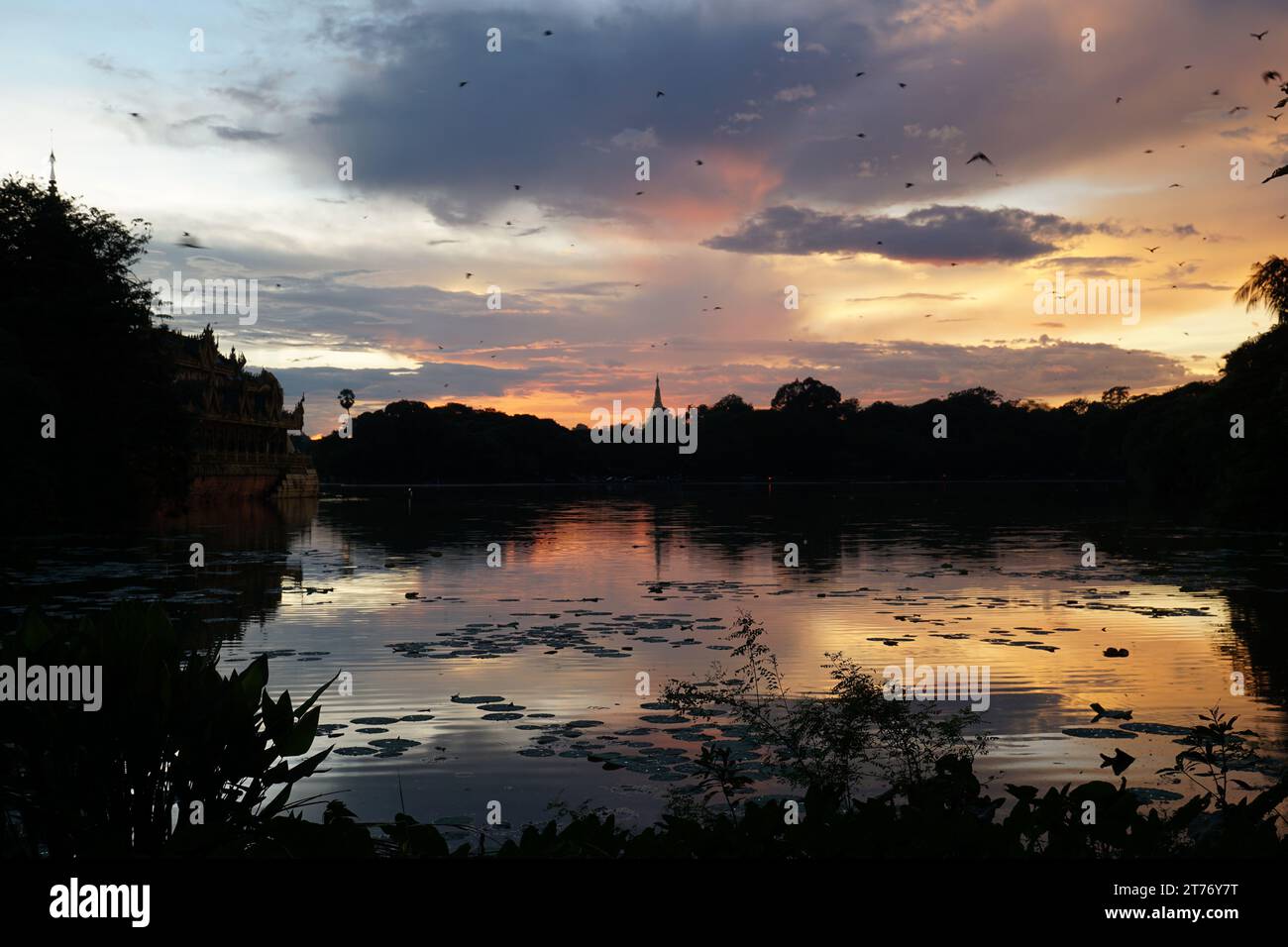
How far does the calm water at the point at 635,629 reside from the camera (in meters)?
9.67

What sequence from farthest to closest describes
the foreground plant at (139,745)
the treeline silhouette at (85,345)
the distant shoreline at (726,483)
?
the distant shoreline at (726,483) → the treeline silhouette at (85,345) → the foreground plant at (139,745)

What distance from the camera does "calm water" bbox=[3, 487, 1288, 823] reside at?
967cm

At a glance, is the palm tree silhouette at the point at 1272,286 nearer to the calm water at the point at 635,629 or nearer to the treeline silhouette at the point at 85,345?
the calm water at the point at 635,629

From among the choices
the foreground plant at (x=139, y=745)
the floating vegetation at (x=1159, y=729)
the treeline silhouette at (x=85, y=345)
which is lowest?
the floating vegetation at (x=1159, y=729)

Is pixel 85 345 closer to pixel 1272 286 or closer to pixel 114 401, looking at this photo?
pixel 114 401

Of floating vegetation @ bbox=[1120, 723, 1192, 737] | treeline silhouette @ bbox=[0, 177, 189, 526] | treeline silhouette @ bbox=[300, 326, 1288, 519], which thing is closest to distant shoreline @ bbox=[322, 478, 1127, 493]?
treeline silhouette @ bbox=[300, 326, 1288, 519]

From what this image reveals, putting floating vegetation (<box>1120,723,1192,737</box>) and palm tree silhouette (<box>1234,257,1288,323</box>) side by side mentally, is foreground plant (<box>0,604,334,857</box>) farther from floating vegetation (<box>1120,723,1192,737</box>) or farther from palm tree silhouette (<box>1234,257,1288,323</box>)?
palm tree silhouette (<box>1234,257,1288,323</box>)

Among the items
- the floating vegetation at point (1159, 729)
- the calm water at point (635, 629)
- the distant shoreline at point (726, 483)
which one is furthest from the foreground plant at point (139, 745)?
the distant shoreline at point (726, 483)

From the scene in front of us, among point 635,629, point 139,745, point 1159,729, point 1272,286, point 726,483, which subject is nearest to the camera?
point 139,745

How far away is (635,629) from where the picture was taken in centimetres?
1775

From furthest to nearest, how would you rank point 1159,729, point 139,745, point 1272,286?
point 1272,286, point 1159,729, point 139,745

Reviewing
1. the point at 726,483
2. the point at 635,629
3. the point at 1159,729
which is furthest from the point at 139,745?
the point at 726,483
